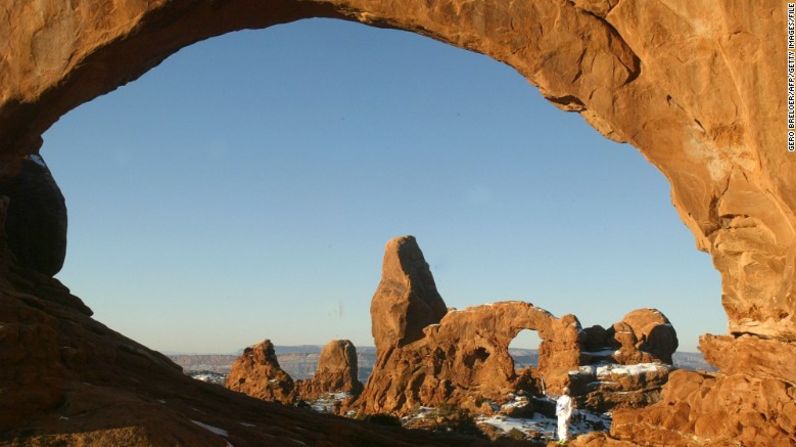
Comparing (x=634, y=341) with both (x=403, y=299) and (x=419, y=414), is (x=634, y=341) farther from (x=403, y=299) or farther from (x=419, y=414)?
(x=403, y=299)

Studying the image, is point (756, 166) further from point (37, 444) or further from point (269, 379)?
point (269, 379)

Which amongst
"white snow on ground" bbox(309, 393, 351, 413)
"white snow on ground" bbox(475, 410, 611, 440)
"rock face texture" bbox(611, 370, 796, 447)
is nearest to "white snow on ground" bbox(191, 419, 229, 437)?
"rock face texture" bbox(611, 370, 796, 447)

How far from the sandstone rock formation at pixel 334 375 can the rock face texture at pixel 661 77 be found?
52.5 m

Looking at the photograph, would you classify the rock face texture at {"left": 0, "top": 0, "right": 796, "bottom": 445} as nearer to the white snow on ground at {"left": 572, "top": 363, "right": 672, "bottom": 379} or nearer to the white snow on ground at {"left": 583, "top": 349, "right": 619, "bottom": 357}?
the white snow on ground at {"left": 572, "top": 363, "right": 672, "bottom": 379}

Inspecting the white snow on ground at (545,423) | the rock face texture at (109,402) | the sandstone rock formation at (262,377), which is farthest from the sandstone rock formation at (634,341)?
the rock face texture at (109,402)

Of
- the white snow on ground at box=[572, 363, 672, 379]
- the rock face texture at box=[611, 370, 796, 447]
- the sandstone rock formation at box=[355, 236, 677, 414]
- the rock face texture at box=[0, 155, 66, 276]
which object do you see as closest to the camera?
the rock face texture at box=[611, 370, 796, 447]

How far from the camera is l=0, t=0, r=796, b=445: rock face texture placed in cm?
1138

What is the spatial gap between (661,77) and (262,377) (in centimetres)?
4437

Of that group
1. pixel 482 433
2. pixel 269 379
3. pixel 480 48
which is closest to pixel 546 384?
pixel 482 433

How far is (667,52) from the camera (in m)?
12.6

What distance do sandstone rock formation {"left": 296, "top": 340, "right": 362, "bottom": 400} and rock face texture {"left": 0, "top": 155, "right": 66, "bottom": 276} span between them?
134ft

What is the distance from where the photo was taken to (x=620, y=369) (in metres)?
50.4

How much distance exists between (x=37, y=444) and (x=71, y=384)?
2.52 meters

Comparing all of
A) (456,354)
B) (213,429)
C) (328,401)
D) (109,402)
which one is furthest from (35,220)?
(328,401)
